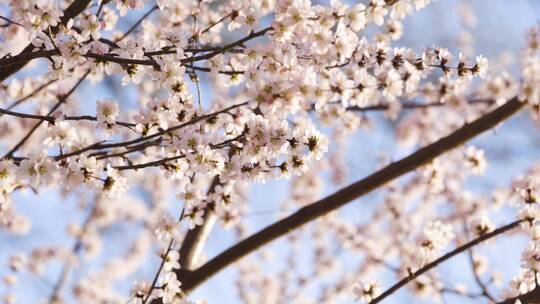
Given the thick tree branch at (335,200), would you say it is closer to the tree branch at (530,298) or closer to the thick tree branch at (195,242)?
the thick tree branch at (195,242)

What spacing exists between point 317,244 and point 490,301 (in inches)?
247

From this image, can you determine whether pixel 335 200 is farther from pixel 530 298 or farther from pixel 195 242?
pixel 530 298

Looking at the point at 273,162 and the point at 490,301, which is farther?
the point at 490,301

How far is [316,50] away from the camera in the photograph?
8.25 ft

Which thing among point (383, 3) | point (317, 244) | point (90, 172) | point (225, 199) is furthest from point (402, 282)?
point (317, 244)

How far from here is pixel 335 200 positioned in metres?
3.44

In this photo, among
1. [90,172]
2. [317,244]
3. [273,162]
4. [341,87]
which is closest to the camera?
[90,172]

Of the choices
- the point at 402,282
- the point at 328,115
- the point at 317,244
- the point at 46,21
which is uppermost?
the point at 317,244

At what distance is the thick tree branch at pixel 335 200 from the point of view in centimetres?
341

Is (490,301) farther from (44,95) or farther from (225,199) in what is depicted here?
(44,95)

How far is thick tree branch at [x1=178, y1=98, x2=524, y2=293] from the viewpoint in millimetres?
3412

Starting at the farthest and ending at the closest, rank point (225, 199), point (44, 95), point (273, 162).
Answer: point (44, 95)
point (225, 199)
point (273, 162)

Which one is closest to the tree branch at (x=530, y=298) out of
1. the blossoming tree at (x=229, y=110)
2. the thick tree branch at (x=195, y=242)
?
the blossoming tree at (x=229, y=110)

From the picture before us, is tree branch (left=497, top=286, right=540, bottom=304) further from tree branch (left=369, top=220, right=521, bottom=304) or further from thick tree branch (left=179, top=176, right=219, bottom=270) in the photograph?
thick tree branch (left=179, top=176, right=219, bottom=270)
